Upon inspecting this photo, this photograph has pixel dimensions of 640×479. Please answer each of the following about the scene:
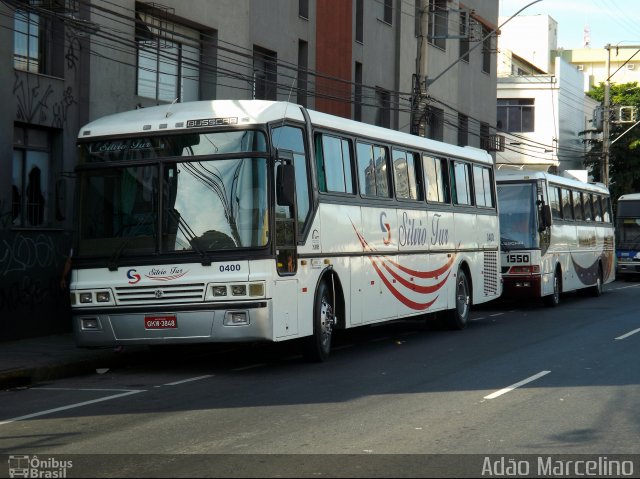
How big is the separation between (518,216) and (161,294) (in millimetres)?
14166

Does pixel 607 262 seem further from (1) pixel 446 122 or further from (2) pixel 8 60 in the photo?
(2) pixel 8 60

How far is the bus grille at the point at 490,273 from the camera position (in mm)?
23031

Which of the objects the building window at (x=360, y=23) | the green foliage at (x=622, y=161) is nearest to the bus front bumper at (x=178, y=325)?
the building window at (x=360, y=23)

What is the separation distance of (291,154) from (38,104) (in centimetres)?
591

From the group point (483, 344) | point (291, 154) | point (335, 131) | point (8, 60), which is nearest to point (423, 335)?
point (483, 344)

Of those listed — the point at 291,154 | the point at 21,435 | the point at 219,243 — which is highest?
the point at 291,154

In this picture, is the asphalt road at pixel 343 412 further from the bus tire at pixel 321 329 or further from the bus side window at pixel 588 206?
the bus side window at pixel 588 206

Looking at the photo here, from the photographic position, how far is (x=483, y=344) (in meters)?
17.8

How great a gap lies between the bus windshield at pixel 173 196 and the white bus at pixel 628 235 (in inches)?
1264

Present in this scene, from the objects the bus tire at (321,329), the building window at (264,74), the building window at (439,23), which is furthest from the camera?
the building window at (439,23)

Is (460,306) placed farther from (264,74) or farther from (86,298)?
(86,298)

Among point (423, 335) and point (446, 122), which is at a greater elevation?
point (446, 122)

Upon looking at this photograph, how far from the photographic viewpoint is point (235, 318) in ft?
44.2

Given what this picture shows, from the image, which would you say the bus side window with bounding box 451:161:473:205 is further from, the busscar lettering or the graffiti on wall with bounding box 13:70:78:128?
the busscar lettering
